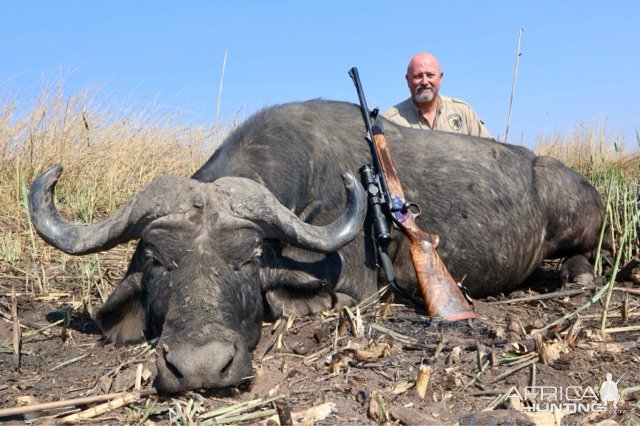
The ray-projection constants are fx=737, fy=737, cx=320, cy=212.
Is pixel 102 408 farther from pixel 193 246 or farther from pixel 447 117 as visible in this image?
pixel 447 117

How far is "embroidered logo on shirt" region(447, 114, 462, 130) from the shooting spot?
8.96 m

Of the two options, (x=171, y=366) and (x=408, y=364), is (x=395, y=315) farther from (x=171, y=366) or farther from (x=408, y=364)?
(x=171, y=366)

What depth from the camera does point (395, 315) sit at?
15.1 feet

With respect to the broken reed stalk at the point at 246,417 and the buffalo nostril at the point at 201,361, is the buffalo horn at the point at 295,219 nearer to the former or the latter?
the buffalo nostril at the point at 201,361

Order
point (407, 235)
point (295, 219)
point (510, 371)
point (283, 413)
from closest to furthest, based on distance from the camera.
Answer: point (283, 413)
point (510, 371)
point (295, 219)
point (407, 235)

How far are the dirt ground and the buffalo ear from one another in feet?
0.35

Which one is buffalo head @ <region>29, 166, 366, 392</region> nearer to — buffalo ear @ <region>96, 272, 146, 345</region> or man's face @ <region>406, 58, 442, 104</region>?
buffalo ear @ <region>96, 272, 146, 345</region>

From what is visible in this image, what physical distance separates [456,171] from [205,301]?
3.03 meters

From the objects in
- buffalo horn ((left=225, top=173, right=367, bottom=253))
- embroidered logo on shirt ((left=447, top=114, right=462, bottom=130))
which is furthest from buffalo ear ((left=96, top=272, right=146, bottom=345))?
embroidered logo on shirt ((left=447, top=114, right=462, bottom=130))

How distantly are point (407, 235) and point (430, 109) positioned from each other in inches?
163

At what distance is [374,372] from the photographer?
138 inches

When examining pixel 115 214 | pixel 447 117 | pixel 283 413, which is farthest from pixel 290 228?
pixel 447 117

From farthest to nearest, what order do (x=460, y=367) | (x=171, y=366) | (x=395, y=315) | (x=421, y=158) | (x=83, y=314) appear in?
1. (x=421, y=158)
2. (x=83, y=314)
3. (x=395, y=315)
4. (x=460, y=367)
5. (x=171, y=366)

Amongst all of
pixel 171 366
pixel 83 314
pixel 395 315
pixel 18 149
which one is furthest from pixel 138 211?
pixel 18 149
